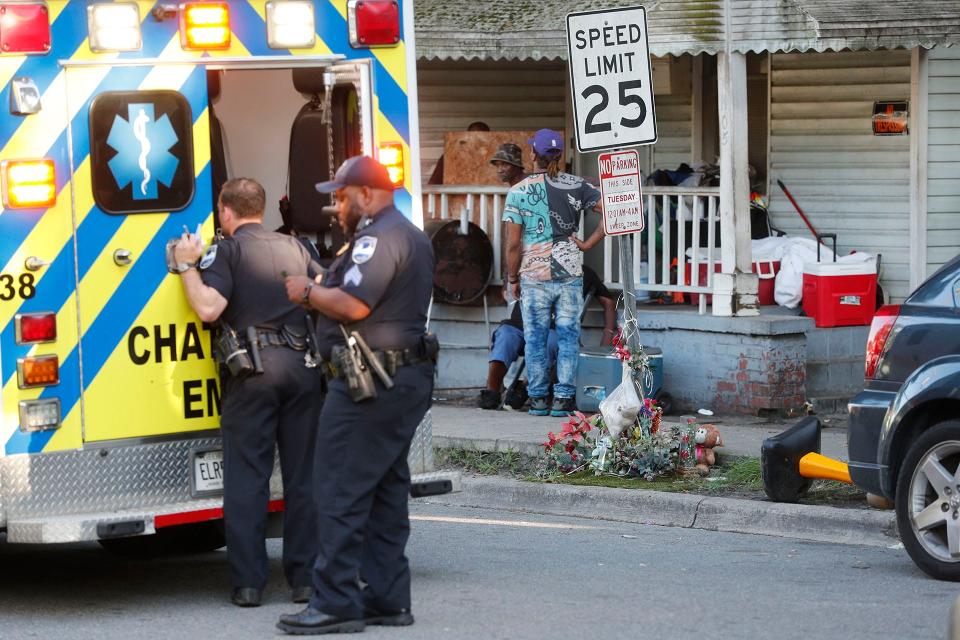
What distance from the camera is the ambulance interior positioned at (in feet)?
27.5

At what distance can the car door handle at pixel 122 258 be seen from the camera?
7320mm

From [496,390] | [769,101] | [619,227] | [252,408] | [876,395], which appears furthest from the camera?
[769,101]

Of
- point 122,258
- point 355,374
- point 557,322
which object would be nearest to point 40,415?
point 122,258

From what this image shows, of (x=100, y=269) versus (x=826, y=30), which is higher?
(x=826, y=30)

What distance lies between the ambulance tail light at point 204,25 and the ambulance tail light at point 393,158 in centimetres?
90

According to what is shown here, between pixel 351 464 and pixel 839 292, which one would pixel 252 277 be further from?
pixel 839 292

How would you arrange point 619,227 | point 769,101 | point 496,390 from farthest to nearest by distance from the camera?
point 769,101, point 496,390, point 619,227

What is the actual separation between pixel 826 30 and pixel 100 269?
6950mm

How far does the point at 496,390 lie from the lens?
43.0 ft

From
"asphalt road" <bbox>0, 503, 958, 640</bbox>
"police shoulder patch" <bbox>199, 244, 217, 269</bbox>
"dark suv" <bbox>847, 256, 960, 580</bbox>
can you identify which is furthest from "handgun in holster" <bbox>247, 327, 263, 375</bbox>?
"dark suv" <bbox>847, 256, 960, 580</bbox>

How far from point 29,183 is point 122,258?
518 mm

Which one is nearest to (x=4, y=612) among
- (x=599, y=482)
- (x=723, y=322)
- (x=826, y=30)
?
(x=599, y=482)

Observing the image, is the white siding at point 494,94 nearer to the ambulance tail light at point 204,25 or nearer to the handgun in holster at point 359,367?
the ambulance tail light at point 204,25

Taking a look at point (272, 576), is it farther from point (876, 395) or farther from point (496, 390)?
point (496, 390)
